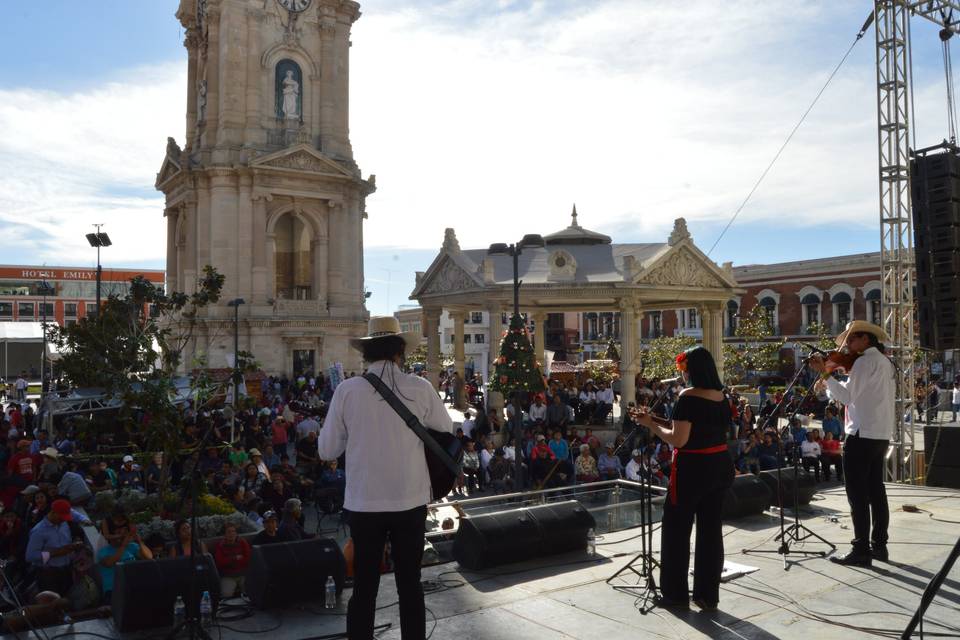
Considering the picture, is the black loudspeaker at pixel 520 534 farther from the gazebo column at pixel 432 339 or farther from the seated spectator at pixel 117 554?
the gazebo column at pixel 432 339

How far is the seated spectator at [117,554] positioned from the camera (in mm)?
8578

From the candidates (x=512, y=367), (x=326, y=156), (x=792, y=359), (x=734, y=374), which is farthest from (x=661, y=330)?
(x=512, y=367)

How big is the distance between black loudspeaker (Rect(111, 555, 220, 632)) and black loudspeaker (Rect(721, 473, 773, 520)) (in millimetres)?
5880

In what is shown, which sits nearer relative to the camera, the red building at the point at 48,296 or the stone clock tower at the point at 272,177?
the stone clock tower at the point at 272,177

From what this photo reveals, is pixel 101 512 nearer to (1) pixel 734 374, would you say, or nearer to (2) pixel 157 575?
(2) pixel 157 575

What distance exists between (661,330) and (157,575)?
61.6 metres

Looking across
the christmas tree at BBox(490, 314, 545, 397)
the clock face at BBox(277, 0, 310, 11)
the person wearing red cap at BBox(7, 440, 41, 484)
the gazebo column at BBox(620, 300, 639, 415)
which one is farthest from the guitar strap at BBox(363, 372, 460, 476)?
the clock face at BBox(277, 0, 310, 11)

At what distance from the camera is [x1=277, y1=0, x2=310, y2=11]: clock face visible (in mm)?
46625

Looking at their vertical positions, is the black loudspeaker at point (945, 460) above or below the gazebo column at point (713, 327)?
below

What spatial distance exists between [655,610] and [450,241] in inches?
881

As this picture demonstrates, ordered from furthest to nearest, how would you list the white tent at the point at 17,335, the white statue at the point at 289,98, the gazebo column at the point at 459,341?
the white tent at the point at 17,335
the white statue at the point at 289,98
the gazebo column at the point at 459,341

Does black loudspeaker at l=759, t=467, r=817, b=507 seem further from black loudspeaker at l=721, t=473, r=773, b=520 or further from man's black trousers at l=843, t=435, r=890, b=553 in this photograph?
man's black trousers at l=843, t=435, r=890, b=553

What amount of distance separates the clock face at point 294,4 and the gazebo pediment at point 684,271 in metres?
31.3

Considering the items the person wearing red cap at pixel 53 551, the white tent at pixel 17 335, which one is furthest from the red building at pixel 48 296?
the person wearing red cap at pixel 53 551
